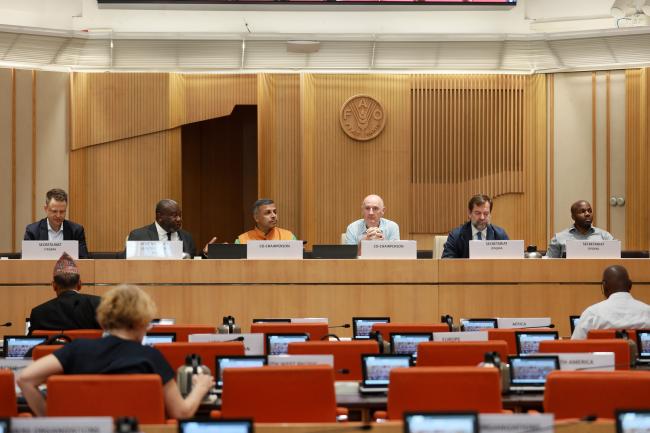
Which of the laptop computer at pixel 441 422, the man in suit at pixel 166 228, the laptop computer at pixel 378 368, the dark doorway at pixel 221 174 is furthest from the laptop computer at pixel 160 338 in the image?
the dark doorway at pixel 221 174

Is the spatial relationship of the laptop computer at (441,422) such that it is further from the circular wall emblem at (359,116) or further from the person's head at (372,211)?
the circular wall emblem at (359,116)

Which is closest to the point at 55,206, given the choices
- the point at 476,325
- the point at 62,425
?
the point at 476,325

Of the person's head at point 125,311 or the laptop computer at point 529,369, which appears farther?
the laptop computer at point 529,369

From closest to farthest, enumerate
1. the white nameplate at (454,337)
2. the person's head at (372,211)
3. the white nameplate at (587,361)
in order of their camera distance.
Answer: the white nameplate at (587,361) < the white nameplate at (454,337) < the person's head at (372,211)

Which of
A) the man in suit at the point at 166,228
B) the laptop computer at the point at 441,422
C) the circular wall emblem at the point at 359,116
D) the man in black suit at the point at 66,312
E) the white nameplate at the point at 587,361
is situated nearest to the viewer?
the laptop computer at the point at 441,422

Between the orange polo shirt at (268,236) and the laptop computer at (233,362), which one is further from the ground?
the orange polo shirt at (268,236)

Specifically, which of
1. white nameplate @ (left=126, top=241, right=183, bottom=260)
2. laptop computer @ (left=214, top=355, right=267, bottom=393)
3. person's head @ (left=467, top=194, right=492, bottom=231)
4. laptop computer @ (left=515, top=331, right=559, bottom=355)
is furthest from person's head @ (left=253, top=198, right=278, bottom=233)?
laptop computer @ (left=214, top=355, right=267, bottom=393)

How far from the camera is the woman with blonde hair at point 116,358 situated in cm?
380

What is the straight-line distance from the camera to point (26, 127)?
11422 mm

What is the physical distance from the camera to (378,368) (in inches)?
185

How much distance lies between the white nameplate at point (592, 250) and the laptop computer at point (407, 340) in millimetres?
3318

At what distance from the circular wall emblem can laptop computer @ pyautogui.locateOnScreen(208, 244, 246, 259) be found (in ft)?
12.6

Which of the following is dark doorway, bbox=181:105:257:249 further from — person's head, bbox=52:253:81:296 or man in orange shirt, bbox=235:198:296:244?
person's head, bbox=52:253:81:296

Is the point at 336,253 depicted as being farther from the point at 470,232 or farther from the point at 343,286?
the point at 470,232
